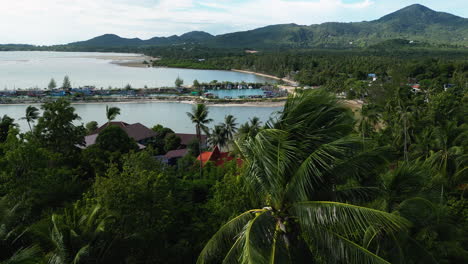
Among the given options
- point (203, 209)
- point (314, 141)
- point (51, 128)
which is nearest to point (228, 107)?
point (51, 128)

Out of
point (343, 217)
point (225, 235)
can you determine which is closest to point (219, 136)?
point (225, 235)

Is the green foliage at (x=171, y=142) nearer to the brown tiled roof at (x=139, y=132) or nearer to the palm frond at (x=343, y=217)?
the brown tiled roof at (x=139, y=132)

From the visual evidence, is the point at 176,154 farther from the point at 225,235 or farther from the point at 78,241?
the point at 225,235

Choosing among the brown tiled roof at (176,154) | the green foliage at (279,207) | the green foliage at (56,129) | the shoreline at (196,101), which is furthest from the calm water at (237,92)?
the green foliage at (279,207)

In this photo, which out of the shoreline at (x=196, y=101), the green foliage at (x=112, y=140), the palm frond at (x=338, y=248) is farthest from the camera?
the shoreline at (x=196, y=101)

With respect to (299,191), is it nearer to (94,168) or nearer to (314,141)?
(314,141)
